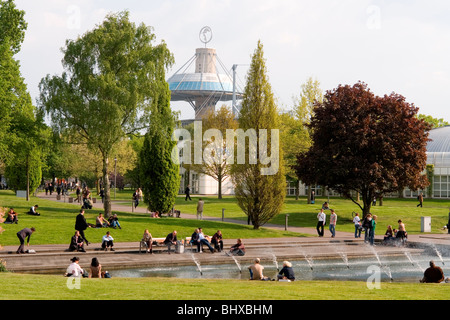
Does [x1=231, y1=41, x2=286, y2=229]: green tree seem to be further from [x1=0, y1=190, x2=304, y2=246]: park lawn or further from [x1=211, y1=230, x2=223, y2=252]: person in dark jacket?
[x1=211, y1=230, x2=223, y2=252]: person in dark jacket

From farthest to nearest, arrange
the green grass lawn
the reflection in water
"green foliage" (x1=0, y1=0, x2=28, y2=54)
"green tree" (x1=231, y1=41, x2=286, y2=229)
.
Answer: "green foliage" (x1=0, y1=0, x2=28, y2=54)
"green tree" (x1=231, y1=41, x2=286, y2=229)
the green grass lawn
the reflection in water

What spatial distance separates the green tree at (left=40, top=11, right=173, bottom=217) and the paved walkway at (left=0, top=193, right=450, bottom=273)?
10.7m

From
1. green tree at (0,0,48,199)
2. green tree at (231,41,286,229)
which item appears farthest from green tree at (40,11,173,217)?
green tree at (231,41,286,229)

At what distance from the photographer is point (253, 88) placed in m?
34.6

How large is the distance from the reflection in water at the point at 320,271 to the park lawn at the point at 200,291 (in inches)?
185

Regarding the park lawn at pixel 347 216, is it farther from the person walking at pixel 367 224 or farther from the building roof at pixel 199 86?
the building roof at pixel 199 86

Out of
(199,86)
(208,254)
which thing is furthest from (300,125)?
(199,86)

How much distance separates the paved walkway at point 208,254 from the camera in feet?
72.4

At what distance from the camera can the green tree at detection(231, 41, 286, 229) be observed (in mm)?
33906

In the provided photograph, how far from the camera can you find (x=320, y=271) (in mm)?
22078

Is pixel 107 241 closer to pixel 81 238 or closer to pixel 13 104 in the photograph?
pixel 81 238

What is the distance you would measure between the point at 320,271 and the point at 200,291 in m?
9.60
